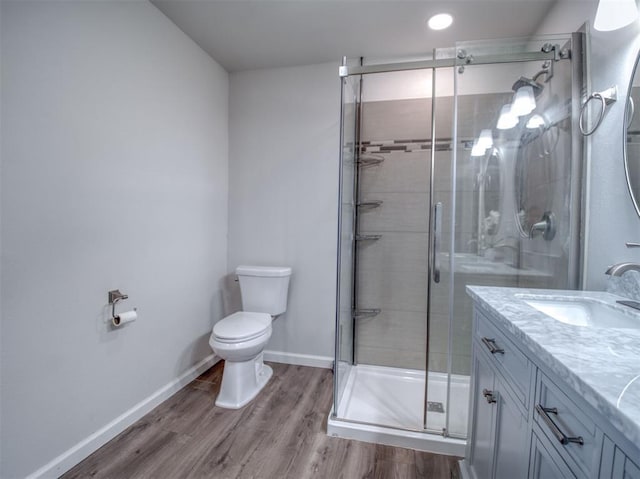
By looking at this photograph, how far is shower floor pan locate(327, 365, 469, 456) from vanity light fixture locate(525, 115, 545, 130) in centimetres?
144

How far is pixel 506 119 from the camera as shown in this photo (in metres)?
1.65

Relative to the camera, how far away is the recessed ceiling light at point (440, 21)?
1.73 metres

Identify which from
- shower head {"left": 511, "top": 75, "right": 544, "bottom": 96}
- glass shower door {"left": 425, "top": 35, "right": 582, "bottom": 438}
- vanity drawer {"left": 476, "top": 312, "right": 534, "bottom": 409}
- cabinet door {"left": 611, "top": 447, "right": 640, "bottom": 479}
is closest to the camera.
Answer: cabinet door {"left": 611, "top": 447, "right": 640, "bottom": 479}

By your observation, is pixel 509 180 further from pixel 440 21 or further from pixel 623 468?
pixel 623 468

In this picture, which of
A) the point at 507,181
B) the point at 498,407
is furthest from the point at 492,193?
the point at 498,407

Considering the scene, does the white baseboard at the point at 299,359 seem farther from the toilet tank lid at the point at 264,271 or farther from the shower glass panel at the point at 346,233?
the toilet tank lid at the point at 264,271

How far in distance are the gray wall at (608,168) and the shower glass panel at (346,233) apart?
1.19m

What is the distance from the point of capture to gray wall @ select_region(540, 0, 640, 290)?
1.13 meters

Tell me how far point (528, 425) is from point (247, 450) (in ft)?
4.35

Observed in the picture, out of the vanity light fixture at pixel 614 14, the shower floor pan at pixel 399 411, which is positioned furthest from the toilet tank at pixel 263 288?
the vanity light fixture at pixel 614 14

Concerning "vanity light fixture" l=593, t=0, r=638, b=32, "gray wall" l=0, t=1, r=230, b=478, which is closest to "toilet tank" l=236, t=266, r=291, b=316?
"gray wall" l=0, t=1, r=230, b=478

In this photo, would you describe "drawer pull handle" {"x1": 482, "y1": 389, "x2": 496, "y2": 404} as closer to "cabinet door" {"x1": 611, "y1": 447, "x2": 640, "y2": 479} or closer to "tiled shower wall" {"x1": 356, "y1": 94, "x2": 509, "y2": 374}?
"cabinet door" {"x1": 611, "y1": 447, "x2": 640, "y2": 479}

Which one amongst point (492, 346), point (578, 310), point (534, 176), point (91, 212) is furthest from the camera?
point (534, 176)

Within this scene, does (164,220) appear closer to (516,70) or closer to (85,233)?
(85,233)
